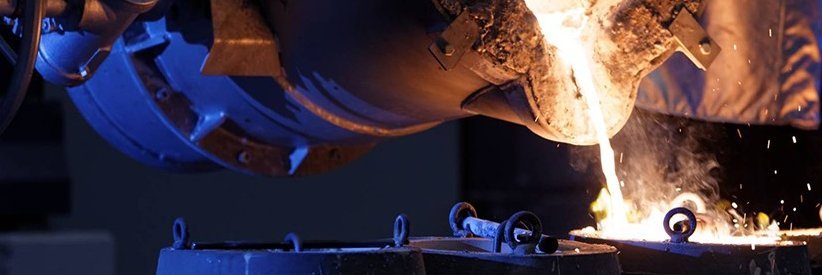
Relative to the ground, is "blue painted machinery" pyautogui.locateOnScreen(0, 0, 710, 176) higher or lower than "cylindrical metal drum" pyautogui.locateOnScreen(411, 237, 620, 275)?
higher

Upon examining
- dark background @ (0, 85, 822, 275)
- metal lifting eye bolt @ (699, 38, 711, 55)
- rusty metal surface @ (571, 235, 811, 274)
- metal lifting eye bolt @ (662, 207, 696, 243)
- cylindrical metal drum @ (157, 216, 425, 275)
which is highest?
metal lifting eye bolt @ (699, 38, 711, 55)

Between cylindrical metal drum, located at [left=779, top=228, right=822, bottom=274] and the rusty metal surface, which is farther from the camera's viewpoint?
cylindrical metal drum, located at [left=779, top=228, right=822, bottom=274]

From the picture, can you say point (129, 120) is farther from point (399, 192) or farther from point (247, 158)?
point (399, 192)

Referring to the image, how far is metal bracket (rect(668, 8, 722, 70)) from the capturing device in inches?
62.4

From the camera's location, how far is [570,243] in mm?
1309

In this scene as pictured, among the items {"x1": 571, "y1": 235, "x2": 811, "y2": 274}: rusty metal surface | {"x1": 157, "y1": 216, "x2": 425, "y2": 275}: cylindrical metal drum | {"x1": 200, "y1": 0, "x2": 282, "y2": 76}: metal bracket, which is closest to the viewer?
{"x1": 157, "y1": 216, "x2": 425, "y2": 275}: cylindrical metal drum

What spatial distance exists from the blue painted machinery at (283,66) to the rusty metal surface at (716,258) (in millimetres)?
247

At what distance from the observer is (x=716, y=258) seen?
1319mm

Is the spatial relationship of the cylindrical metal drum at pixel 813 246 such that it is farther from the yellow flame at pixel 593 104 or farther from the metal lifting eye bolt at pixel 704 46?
the metal lifting eye bolt at pixel 704 46

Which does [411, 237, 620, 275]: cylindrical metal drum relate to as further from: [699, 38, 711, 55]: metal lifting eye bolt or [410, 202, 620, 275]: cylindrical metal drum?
[699, 38, 711, 55]: metal lifting eye bolt

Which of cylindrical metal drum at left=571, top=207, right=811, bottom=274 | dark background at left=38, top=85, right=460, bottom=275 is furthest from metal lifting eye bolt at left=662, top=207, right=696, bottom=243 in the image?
dark background at left=38, top=85, right=460, bottom=275

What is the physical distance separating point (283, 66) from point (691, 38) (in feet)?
1.67

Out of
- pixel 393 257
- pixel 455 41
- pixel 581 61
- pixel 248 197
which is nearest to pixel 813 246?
pixel 581 61

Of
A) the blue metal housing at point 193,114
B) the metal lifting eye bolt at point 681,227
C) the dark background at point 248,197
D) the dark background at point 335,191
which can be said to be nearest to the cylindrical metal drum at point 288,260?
the metal lifting eye bolt at point 681,227
